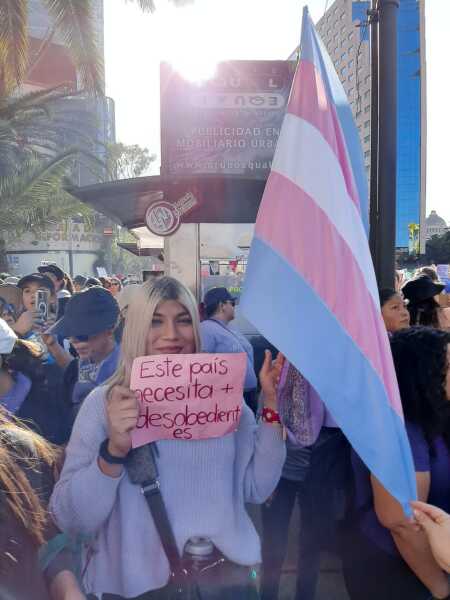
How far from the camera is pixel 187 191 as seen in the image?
5.80 m

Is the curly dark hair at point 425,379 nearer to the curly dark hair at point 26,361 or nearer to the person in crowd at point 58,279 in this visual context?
the curly dark hair at point 26,361

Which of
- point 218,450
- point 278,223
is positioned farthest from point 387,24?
point 218,450

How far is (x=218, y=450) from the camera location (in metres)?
1.73

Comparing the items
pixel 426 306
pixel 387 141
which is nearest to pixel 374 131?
pixel 387 141

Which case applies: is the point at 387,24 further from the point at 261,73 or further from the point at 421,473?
the point at 421,473

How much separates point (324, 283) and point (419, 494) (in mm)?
805

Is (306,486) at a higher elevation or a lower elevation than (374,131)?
lower

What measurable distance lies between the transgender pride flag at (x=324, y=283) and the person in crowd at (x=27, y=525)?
0.77 metres

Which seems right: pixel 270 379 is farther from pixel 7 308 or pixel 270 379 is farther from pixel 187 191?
pixel 187 191

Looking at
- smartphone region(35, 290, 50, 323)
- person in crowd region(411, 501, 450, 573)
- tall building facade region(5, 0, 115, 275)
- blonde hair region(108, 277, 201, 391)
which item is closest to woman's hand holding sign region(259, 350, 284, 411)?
blonde hair region(108, 277, 201, 391)

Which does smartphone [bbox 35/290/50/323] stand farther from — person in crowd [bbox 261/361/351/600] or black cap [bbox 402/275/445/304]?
black cap [bbox 402/275/445/304]

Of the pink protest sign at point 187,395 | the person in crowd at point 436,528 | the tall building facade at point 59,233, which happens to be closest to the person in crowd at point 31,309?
the pink protest sign at point 187,395

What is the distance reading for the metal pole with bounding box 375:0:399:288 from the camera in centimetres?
375

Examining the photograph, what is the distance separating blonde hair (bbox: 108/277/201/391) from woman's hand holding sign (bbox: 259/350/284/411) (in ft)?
0.90
